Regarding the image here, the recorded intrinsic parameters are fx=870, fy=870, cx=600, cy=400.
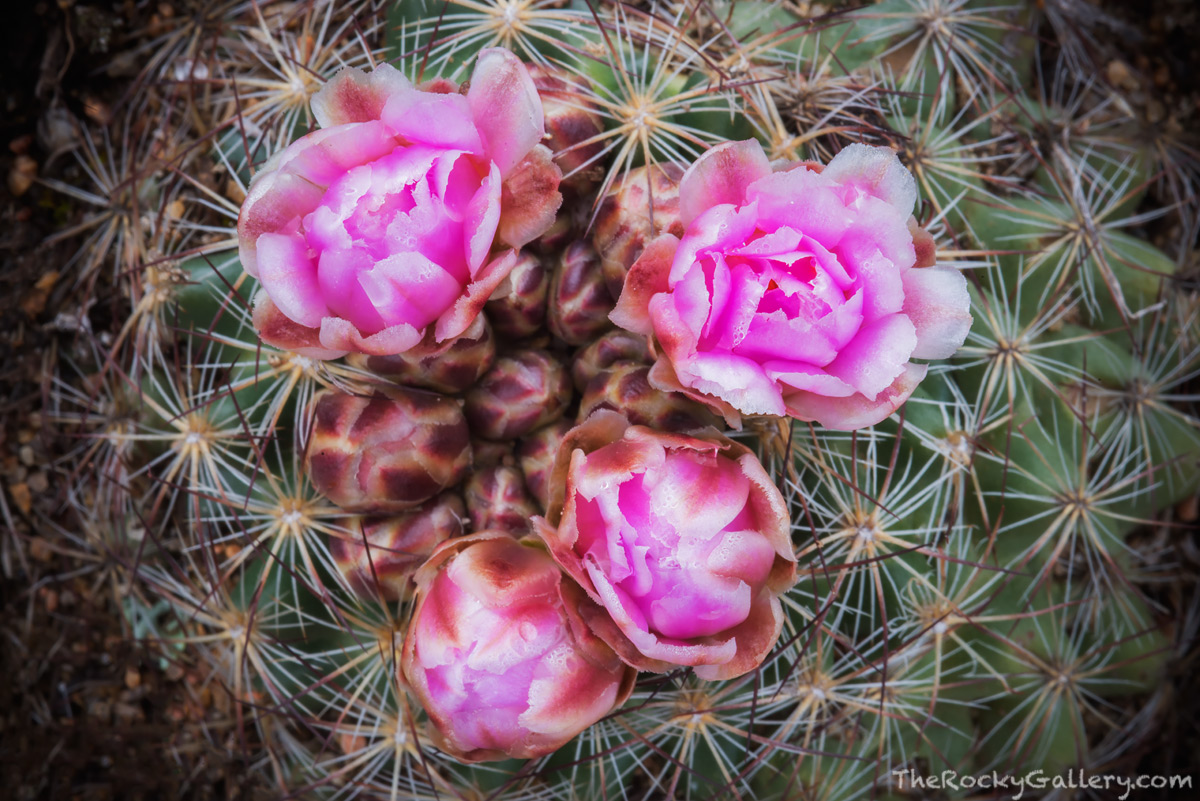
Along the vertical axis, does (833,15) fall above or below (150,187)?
above

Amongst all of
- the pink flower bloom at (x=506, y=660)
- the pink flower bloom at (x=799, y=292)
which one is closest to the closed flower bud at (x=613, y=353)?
the pink flower bloom at (x=799, y=292)

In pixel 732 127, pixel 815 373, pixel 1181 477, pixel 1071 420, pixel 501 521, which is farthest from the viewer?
pixel 1181 477

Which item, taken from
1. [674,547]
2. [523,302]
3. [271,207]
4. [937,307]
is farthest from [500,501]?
[937,307]

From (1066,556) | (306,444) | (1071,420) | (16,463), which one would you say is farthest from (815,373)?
(16,463)

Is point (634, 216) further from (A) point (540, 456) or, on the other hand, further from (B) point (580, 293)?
(A) point (540, 456)

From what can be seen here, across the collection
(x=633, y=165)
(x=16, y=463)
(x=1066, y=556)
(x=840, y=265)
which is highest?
(x=840, y=265)

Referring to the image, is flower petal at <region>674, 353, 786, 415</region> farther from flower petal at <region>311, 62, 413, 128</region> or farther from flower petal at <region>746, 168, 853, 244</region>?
flower petal at <region>311, 62, 413, 128</region>

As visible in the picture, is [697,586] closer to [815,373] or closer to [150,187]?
[815,373]
